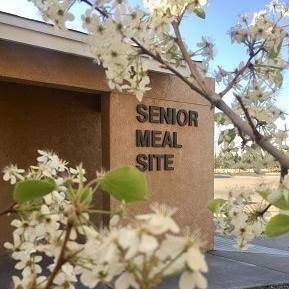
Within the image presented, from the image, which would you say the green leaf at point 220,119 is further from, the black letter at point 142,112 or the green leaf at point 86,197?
the black letter at point 142,112

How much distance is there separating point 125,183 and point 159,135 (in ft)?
21.3

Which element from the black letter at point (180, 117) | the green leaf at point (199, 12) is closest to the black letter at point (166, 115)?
the black letter at point (180, 117)

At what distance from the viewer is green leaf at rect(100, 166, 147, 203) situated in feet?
2.68

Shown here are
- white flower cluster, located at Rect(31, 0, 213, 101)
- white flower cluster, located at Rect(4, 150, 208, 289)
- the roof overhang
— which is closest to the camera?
white flower cluster, located at Rect(4, 150, 208, 289)

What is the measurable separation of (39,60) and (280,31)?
4.71 metres

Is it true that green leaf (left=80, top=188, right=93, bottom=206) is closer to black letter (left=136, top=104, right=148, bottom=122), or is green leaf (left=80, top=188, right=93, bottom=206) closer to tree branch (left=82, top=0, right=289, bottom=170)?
tree branch (left=82, top=0, right=289, bottom=170)

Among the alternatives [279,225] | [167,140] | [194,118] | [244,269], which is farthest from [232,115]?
[194,118]

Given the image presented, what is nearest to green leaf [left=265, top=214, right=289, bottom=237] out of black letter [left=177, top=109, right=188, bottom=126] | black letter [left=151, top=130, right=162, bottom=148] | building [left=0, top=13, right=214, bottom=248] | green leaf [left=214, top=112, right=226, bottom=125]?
green leaf [left=214, top=112, right=226, bottom=125]

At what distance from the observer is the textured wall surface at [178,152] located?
683cm

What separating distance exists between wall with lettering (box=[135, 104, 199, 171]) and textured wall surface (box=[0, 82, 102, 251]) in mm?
928

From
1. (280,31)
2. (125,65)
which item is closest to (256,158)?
(280,31)

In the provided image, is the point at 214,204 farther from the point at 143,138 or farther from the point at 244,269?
the point at 244,269

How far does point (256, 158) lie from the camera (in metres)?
1.90

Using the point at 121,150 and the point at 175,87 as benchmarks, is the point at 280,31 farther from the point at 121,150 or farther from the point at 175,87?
the point at 175,87
